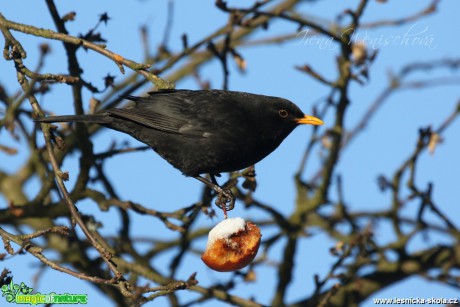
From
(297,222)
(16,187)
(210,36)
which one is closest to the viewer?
(210,36)

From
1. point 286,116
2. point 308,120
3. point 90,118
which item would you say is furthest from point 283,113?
point 90,118

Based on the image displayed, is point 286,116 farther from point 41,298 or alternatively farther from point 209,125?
point 41,298

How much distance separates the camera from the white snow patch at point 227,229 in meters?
4.39

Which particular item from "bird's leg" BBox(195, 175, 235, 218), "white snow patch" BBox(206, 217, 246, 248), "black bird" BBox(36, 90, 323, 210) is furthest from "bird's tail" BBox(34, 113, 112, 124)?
"white snow patch" BBox(206, 217, 246, 248)

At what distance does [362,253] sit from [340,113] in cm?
132

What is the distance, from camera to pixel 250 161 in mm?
5398

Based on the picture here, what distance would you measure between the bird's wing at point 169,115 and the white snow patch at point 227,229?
45.5 inches

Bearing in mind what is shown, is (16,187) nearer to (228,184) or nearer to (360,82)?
(228,184)

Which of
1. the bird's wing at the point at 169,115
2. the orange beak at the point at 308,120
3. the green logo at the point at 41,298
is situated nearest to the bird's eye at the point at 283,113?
the orange beak at the point at 308,120

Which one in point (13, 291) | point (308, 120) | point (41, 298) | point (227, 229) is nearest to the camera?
point (227, 229)

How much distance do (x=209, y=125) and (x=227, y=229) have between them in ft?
4.23

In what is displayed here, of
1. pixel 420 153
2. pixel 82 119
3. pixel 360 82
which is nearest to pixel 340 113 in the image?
pixel 360 82

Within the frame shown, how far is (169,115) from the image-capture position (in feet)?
18.4

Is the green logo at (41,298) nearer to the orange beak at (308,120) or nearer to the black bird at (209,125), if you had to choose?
the black bird at (209,125)
